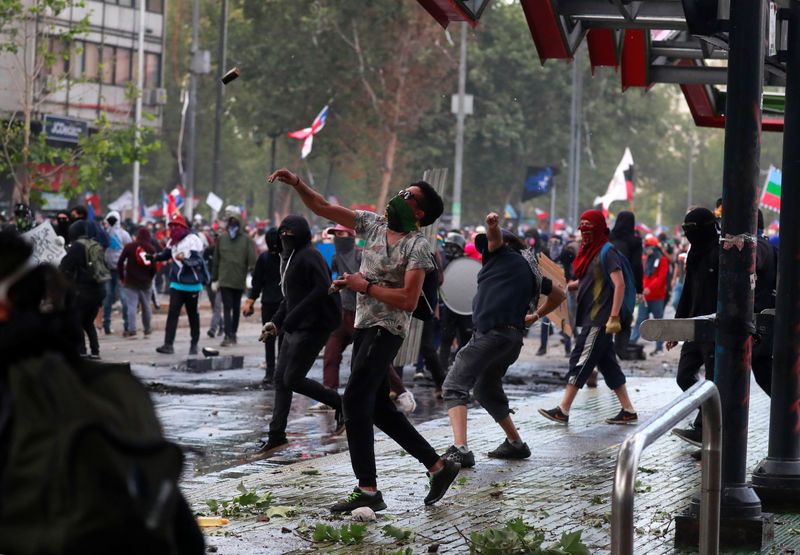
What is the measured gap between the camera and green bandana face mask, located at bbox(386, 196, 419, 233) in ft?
22.9

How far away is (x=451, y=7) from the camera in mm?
7328

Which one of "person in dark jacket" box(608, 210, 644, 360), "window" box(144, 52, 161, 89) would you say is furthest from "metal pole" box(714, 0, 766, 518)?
"window" box(144, 52, 161, 89)

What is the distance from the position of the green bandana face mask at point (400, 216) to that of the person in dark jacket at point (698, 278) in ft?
9.47

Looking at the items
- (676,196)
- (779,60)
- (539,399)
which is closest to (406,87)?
(539,399)

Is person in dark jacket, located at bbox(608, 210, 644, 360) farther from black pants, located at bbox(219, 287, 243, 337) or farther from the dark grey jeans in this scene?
black pants, located at bbox(219, 287, 243, 337)

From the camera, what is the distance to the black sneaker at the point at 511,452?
896cm

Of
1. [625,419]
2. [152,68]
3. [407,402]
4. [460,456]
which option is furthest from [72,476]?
[152,68]

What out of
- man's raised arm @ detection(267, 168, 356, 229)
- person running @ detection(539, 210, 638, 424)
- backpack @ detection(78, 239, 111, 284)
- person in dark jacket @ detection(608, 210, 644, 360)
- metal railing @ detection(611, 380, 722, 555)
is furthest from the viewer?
backpack @ detection(78, 239, 111, 284)

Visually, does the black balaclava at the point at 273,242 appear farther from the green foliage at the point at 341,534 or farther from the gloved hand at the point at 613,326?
the green foliage at the point at 341,534

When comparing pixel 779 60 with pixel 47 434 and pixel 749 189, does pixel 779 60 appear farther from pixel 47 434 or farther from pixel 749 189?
pixel 47 434

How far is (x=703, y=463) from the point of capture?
16.0ft

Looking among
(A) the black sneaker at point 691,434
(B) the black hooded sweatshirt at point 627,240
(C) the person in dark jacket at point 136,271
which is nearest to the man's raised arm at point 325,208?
(A) the black sneaker at point 691,434

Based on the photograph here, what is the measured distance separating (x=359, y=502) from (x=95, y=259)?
1045 centimetres

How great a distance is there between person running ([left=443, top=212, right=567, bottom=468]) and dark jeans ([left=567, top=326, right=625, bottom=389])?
1.76 meters
